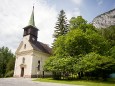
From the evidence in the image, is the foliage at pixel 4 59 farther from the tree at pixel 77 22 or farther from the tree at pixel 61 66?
the tree at pixel 61 66

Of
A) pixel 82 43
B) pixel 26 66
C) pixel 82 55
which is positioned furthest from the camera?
pixel 26 66

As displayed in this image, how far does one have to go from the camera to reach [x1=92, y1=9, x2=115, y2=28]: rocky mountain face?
73000mm

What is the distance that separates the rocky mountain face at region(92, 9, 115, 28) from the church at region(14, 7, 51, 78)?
1397 inches

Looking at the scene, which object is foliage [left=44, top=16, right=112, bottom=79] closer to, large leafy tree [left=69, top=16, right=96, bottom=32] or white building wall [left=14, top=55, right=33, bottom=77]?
large leafy tree [left=69, top=16, right=96, bottom=32]

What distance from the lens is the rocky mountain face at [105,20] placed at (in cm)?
7300

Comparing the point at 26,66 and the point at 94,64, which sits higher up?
the point at 26,66

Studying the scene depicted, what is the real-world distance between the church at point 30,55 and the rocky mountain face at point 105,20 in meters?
35.5

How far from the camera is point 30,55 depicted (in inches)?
1738

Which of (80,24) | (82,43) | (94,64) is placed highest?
(80,24)

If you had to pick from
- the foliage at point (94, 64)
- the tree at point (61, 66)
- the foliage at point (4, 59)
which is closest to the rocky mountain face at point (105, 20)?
the foliage at point (4, 59)

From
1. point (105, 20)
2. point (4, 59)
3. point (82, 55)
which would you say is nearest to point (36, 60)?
point (82, 55)

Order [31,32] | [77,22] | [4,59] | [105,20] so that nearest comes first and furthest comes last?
[77,22] < [31,32] < [4,59] < [105,20]

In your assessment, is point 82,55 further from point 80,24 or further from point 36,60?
point 36,60

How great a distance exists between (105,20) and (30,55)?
144 ft
